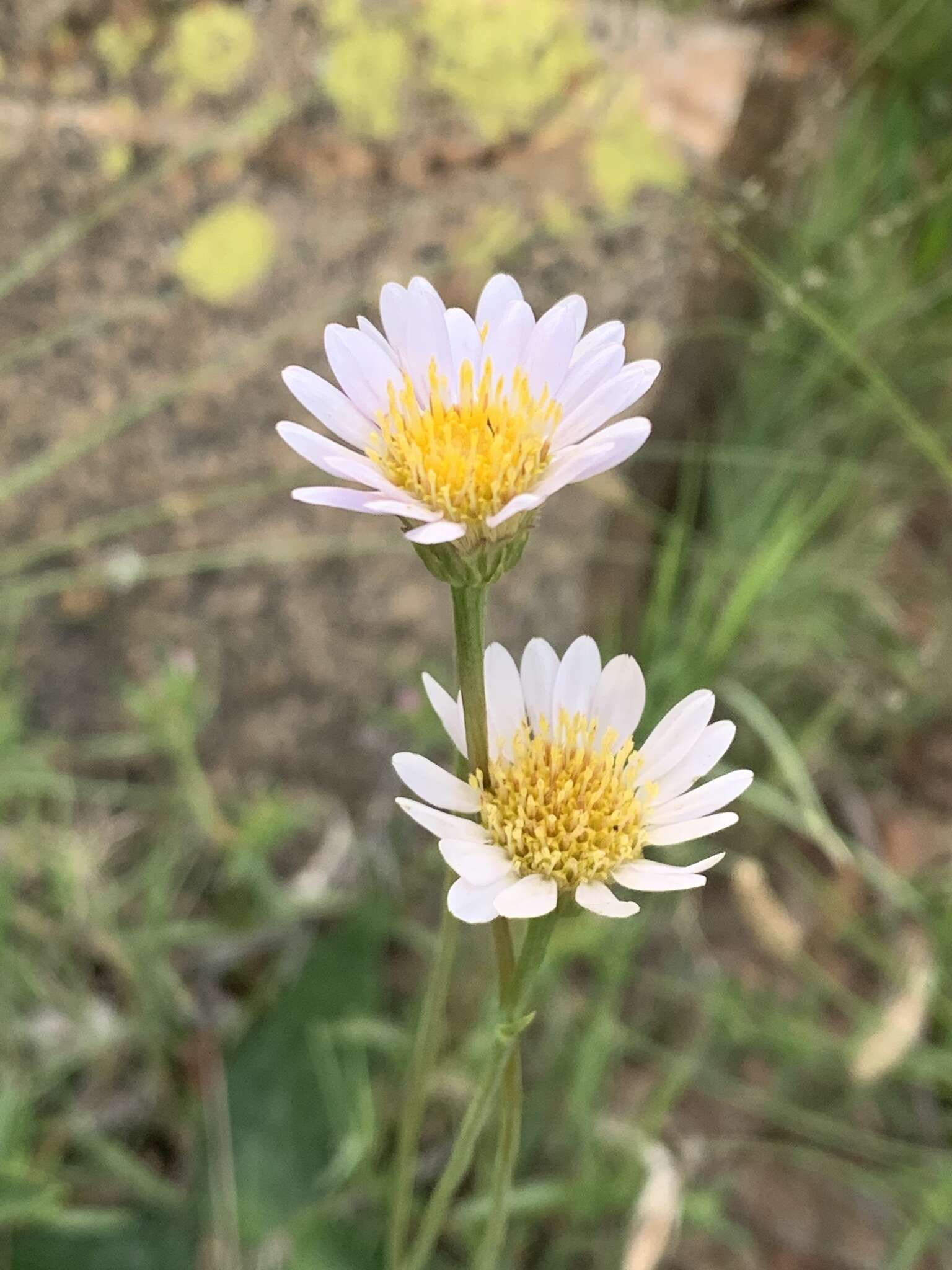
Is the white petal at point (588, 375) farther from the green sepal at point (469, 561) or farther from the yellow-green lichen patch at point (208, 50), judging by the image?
the yellow-green lichen patch at point (208, 50)

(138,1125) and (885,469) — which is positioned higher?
(885,469)

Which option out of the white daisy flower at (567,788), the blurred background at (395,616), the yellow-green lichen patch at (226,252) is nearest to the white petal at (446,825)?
the white daisy flower at (567,788)

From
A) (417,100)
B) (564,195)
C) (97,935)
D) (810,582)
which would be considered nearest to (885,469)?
(810,582)

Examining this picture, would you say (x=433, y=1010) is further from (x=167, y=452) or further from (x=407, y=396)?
(x=167, y=452)

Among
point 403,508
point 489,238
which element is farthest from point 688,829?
point 489,238

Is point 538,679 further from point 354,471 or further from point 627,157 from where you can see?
point 627,157
